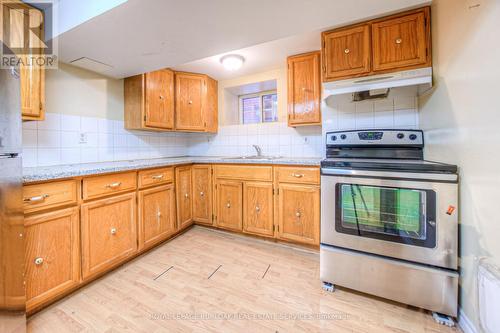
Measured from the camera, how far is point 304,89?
2.25 m

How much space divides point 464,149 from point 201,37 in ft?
6.07

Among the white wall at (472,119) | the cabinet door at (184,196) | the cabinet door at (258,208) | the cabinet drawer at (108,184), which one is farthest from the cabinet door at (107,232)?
the white wall at (472,119)

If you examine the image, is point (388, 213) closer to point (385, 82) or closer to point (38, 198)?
point (385, 82)

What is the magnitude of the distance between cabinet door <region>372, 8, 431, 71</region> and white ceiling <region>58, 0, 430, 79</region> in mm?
194

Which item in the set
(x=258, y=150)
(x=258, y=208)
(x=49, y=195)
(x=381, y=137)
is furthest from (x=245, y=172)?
Answer: (x=49, y=195)

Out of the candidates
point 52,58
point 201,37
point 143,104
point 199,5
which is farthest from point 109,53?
point 199,5

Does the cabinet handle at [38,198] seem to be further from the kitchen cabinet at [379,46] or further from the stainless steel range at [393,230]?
the kitchen cabinet at [379,46]

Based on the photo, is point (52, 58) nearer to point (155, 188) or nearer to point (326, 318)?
point (155, 188)

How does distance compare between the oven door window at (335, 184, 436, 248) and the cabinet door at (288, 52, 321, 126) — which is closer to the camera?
the oven door window at (335, 184, 436, 248)

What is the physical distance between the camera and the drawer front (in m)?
2.23

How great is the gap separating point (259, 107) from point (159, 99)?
1424mm

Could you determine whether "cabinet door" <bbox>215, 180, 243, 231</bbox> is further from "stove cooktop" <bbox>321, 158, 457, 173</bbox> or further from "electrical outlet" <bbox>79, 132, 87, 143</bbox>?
"electrical outlet" <bbox>79, 132, 87, 143</bbox>

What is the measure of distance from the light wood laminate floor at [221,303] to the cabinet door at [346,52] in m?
1.75

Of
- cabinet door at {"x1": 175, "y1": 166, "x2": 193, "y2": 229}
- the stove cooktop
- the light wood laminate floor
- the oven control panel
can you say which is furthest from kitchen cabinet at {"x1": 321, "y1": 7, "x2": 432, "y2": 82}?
cabinet door at {"x1": 175, "y1": 166, "x2": 193, "y2": 229}
